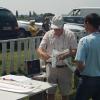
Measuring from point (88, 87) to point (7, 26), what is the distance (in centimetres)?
1176

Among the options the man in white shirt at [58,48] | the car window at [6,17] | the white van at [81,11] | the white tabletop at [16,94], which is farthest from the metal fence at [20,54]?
the white van at [81,11]

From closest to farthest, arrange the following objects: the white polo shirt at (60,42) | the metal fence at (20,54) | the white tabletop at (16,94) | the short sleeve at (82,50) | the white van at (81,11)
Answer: the white tabletop at (16,94), the short sleeve at (82,50), the white polo shirt at (60,42), the metal fence at (20,54), the white van at (81,11)

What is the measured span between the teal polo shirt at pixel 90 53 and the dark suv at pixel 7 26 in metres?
11.2

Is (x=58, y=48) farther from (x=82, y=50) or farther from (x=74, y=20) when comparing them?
(x=74, y=20)

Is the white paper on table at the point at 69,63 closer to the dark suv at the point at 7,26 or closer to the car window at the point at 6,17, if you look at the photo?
the dark suv at the point at 7,26

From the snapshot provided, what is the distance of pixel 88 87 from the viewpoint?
465 cm

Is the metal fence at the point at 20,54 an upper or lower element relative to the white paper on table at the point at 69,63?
lower

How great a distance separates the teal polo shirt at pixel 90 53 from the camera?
180 inches

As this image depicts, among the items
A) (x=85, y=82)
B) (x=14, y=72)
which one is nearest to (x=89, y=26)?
(x=85, y=82)

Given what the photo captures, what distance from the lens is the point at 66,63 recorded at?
18.1ft

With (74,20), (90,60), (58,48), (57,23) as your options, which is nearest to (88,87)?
(90,60)

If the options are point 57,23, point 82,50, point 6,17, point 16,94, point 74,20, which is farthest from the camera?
Answer: point 74,20

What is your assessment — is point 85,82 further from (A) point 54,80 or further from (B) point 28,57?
(B) point 28,57

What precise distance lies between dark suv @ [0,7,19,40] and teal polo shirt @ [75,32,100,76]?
1121 cm
